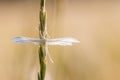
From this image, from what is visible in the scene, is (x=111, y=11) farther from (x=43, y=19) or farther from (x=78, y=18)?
(x=43, y=19)

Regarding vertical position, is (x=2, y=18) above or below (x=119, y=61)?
above

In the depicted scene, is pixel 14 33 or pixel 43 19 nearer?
pixel 43 19

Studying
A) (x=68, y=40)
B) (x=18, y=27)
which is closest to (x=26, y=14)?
(x=18, y=27)

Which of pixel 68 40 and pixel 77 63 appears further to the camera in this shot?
pixel 77 63

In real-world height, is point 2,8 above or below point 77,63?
above

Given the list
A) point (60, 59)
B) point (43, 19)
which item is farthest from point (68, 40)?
point (60, 59)

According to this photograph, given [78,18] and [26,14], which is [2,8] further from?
[78,18]
